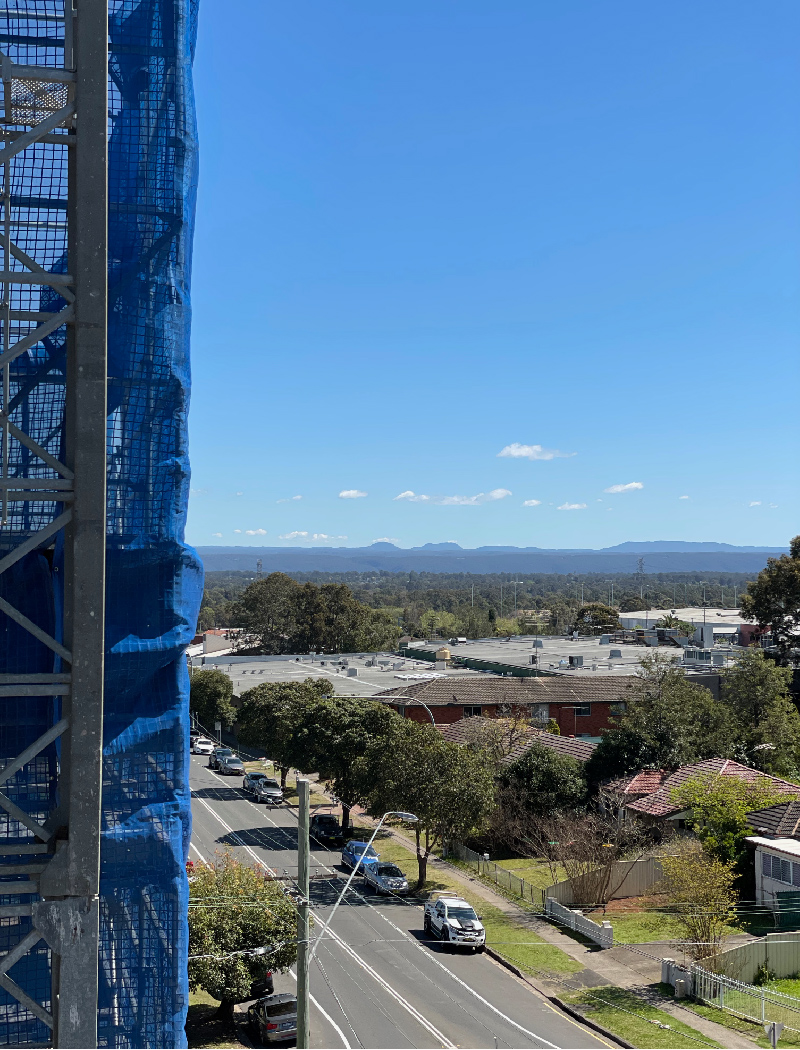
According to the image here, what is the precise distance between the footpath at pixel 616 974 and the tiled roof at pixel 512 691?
21.7 m

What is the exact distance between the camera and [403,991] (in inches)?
867

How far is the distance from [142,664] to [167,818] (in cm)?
157

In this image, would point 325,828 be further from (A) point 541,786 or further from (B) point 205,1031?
(B) point 205,1031

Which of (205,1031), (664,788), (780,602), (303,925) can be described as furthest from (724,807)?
(780,602)

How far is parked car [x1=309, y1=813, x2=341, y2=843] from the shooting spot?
120 ft

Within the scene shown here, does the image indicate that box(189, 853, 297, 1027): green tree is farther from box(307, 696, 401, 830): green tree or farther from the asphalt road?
box(307, 696, 401, 830): green tree

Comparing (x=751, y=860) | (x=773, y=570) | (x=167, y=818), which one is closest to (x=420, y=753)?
(x=751, y=860)

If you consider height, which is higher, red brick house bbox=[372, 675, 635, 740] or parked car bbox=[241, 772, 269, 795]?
red brick house bbox=[372, 675, 635, 740]

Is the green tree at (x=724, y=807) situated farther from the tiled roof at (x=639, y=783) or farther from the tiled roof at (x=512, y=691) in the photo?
the tiled roof at (x=512, y=691)

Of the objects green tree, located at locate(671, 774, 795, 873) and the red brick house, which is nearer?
green tree, located at locate(671, 774, 795, 873)

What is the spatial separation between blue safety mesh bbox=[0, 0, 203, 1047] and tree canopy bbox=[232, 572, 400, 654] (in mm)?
88445

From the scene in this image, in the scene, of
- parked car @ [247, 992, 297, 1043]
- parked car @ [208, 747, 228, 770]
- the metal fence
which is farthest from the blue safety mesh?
parked car @ [208, 747, 228, 770]

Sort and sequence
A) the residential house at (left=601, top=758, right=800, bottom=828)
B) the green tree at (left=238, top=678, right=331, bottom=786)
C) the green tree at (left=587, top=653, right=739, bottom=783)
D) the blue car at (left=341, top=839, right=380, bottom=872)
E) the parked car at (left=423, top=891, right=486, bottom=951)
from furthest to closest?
the green tree at (left=238, top=678, right=331, bottom=786) < the green tree at (left=587, top=653, right=739, bottom=783) < the residential house at (left=601, top=758, right=800, bottom=828) < the blue car at (left=341, top=839, right=380, bottom=872) < the parked car at (left=423, top=891, right=486, bottom=951)

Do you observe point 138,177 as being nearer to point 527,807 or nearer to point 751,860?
point 751,860
